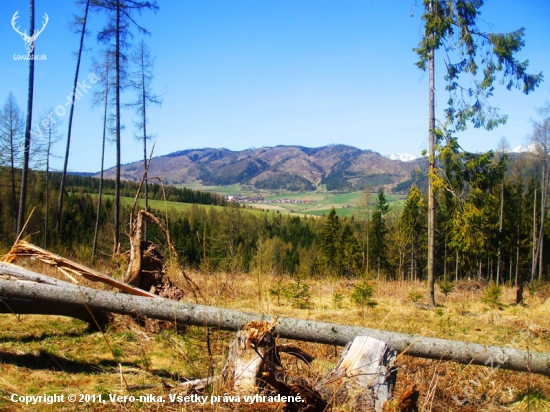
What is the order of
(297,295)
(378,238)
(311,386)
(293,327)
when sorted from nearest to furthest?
(311,386) < (293,327) < (297,295) < (378,238)

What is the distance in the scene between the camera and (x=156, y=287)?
5.73 metres

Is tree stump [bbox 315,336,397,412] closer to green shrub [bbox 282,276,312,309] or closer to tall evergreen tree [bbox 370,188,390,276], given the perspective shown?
green shrub [bbox 282,276,312,309]

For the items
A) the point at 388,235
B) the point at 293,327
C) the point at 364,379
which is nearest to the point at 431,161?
the point at 293,327

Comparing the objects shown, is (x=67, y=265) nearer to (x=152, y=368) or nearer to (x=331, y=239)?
(x=152, y=368)

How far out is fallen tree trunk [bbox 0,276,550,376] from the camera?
3736 mm

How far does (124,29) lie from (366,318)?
48.9 feet

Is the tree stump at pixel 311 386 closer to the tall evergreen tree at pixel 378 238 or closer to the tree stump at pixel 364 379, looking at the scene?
the tree stump at pixel 364 379

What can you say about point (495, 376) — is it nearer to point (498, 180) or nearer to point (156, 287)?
point (156, 287)

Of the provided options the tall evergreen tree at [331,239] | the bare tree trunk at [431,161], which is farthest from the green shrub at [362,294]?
the tall evergreen tree at [331,239]

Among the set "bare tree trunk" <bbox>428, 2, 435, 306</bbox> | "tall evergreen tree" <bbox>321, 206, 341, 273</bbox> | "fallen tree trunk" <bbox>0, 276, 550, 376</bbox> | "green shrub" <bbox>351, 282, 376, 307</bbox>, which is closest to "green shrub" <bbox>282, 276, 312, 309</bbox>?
"green shrub" <bbox>351, 282, 376, 307</bbox>

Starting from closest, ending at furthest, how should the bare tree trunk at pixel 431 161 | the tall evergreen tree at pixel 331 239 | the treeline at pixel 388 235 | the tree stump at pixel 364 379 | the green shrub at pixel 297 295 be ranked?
the tree stump at pixel 364 379
the green shrub at pixel 297 295
the bare tree trunk at pixel 431 161
the treeline at pixel 388 235
the tall evergreen tree at pixel 331 239

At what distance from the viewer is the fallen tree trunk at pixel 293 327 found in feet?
12.3

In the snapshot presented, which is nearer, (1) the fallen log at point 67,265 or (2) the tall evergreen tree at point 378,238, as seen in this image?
(1) the fallen log at point 67,265

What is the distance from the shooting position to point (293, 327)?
3801 mm
